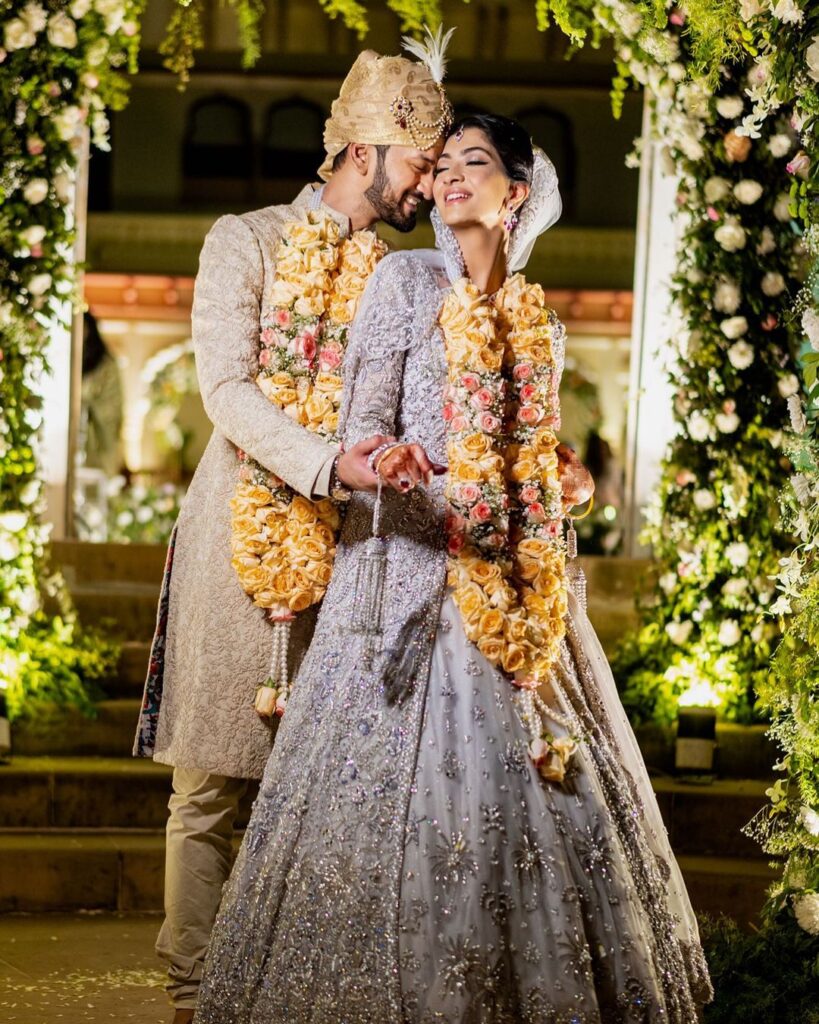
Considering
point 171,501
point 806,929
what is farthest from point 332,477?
point 171,501

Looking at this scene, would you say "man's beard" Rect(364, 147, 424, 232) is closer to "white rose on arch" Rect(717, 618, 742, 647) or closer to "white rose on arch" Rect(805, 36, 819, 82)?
"white rose on arch" Rect(805, 36, 819, 82)

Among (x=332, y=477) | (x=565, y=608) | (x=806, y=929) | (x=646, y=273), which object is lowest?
(x=806, y=929)

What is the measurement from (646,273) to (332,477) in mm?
3875

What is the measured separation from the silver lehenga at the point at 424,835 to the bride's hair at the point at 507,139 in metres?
0.25

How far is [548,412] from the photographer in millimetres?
3189

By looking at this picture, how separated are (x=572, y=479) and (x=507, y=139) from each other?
71 centimetres

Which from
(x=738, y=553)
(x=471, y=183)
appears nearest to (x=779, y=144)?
(x=738, y=553)

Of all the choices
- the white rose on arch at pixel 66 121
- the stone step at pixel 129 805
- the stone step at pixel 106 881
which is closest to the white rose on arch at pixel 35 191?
the white rose on arch at pixel 66 121

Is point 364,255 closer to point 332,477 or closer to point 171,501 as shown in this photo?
point 332,477

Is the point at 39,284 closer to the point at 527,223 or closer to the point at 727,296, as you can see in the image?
the point at 727,296

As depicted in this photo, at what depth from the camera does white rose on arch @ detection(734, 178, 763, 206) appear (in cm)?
579

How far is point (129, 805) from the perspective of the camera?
5.48m

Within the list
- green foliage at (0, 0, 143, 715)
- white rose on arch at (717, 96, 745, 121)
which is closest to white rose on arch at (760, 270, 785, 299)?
white rose on arch at (717, 96, 745, 121)

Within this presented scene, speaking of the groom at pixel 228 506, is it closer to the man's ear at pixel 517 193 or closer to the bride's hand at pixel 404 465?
the man's ear at pixel 517 193
